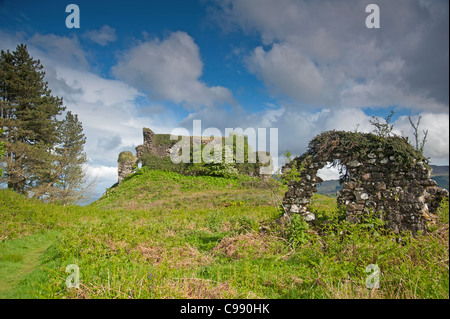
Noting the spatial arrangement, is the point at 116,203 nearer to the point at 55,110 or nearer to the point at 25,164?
the point at 25,164

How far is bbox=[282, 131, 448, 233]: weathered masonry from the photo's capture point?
6.87 metres

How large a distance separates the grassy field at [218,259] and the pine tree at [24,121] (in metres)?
6.96

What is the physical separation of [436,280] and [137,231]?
8062mm

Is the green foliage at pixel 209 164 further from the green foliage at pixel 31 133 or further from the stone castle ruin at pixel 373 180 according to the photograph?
the stone castle ruin at pixel 373 180

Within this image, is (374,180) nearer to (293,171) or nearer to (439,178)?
(293,171)

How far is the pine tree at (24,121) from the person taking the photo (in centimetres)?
1838

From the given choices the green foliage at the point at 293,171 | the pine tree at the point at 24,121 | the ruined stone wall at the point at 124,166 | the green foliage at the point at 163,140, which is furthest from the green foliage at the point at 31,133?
the green foliage at the point at 293,171

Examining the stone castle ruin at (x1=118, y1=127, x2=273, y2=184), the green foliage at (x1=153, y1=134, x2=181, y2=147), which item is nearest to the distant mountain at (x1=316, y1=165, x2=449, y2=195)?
the stone castle ruin at (x1=118, y1=127, x2=273, y2=184)

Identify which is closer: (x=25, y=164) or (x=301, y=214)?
(x=301, y=214)

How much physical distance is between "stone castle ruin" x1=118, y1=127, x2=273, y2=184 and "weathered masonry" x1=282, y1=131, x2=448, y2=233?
2191 centimetres

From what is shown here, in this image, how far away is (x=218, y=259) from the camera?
661 centimetres

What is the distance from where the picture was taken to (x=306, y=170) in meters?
8.27

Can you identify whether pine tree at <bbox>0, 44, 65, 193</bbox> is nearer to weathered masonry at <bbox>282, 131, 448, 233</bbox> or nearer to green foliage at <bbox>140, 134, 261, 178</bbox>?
green foliage at <bbox>140, 134, 261, 178</bbox>

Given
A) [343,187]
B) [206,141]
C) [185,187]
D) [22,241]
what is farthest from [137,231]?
[206,141]
